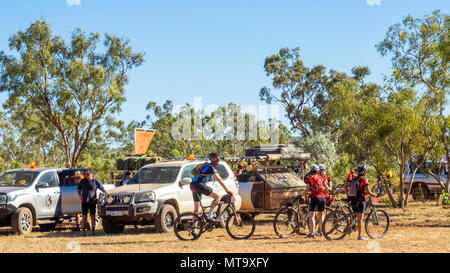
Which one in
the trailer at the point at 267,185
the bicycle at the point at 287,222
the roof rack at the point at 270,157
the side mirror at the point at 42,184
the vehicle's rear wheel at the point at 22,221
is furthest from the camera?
the roof rack at the point at 270,157

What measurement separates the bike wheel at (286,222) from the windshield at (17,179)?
21.5 feet

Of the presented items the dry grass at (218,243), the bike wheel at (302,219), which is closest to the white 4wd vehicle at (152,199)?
the dry grass at (218,243)

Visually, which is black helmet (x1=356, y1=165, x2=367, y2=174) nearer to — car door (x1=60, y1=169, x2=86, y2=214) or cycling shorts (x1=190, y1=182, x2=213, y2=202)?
cycling shorts (x1=190, y1=182, x2=213, y2=202)

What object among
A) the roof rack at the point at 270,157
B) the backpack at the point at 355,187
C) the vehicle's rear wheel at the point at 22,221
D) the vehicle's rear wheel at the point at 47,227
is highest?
the roof rack at the point at 270,157

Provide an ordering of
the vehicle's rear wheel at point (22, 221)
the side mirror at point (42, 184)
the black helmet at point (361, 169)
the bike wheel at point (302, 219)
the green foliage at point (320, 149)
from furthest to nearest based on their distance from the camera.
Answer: the green foliage at point (320, 149), the side mirror at point (42, 184), the vehicle's rear wheel at point (22, 221), the bike wheel at point (302, 219), the black helmet at point (361, 169)

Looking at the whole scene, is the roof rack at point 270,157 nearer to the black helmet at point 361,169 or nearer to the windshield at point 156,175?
the windshield at point 156,175

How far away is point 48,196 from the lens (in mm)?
14555

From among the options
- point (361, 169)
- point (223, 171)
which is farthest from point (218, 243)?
point (223, 171)

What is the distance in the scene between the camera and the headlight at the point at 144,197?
500 inches

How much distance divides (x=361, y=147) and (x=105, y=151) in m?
43.1

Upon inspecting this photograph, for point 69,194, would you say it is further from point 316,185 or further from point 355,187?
point 355,187

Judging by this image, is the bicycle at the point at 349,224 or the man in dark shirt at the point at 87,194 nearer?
the bicycle at the point at 349,224

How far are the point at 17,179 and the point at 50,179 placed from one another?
0.82 meters

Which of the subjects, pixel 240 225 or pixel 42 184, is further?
pixel 42 184
